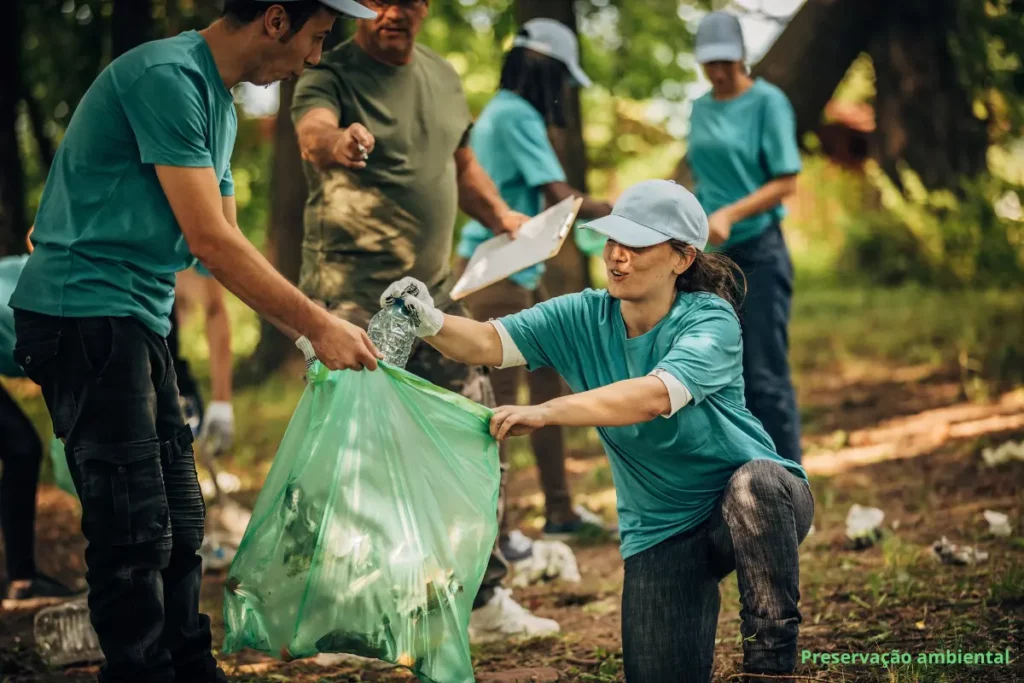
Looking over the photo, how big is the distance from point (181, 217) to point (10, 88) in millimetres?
7545

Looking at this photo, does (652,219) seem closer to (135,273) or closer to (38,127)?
(135,273)

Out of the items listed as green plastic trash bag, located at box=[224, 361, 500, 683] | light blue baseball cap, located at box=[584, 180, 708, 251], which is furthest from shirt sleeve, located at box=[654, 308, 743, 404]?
green plastic trash bag, located at box=[224, 361, 500, 683]

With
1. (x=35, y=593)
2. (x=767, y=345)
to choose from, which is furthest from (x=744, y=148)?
(x=35, y=593)

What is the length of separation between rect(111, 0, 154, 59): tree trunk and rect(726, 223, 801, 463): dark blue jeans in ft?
13.6

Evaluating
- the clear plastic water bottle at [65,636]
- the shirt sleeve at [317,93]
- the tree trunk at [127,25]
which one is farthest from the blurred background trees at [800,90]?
the clear plastic water bottle at [65,636]

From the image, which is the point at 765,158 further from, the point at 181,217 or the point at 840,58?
the point at 840,58

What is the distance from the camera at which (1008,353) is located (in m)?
7.45

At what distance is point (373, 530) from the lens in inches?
108

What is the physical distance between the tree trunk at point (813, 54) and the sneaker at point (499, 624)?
5276 millimetres

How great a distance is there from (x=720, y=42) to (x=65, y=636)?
10.2 ft

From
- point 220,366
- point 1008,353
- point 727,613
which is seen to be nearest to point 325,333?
point 727,613

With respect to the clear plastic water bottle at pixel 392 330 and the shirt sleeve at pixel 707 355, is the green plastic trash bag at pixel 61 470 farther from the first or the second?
the shirt sleeve at pixel 707 355

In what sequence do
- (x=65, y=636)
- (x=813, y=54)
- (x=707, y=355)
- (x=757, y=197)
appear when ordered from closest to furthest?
(x=707, y=355) < (x=65, y=636) < (x=757, y=197) < (x=813, y=54)

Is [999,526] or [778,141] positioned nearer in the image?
[999,526]
